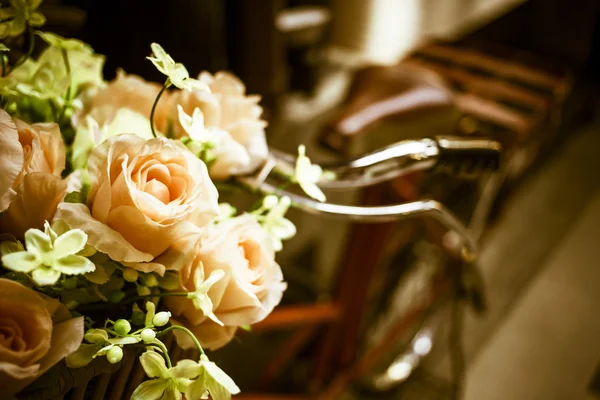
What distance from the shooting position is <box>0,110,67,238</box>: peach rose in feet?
1.58

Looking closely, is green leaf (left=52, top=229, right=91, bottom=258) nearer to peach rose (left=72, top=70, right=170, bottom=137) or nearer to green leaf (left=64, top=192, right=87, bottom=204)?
green leaf (left=64, top=192, right=87, bottom=204)

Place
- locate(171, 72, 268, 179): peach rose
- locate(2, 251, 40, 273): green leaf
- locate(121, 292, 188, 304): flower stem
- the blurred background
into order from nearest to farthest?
locate(2, 251, 40, 273): green leaf
locate(121, 292, 188, 304): flower stem
locate(171, 72, 268, 179): peach rose
the blurred background

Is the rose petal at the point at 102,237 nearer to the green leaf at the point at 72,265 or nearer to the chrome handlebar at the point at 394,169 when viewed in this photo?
the green leaf at the point at 72,265

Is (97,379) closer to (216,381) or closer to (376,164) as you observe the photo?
(216,381)

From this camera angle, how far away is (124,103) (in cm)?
70

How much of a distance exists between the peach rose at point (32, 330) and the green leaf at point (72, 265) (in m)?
0.03

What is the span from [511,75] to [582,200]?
1.37 metres

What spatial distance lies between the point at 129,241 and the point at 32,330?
0.11 m

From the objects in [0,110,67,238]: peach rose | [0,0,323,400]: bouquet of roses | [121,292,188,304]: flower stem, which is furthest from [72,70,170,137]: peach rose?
[121,292,188,304]: flower stem

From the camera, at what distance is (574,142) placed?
13.8ft

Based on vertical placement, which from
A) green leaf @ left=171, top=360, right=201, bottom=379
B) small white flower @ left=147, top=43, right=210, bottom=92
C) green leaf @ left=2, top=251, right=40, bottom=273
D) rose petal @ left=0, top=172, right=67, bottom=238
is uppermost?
small white flower @ left=147, top=43, right=210, bottom=92

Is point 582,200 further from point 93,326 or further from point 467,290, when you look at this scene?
point 93,326

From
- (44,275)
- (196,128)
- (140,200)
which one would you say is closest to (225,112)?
(196,128)

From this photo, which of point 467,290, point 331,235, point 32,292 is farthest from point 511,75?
point 32,292
